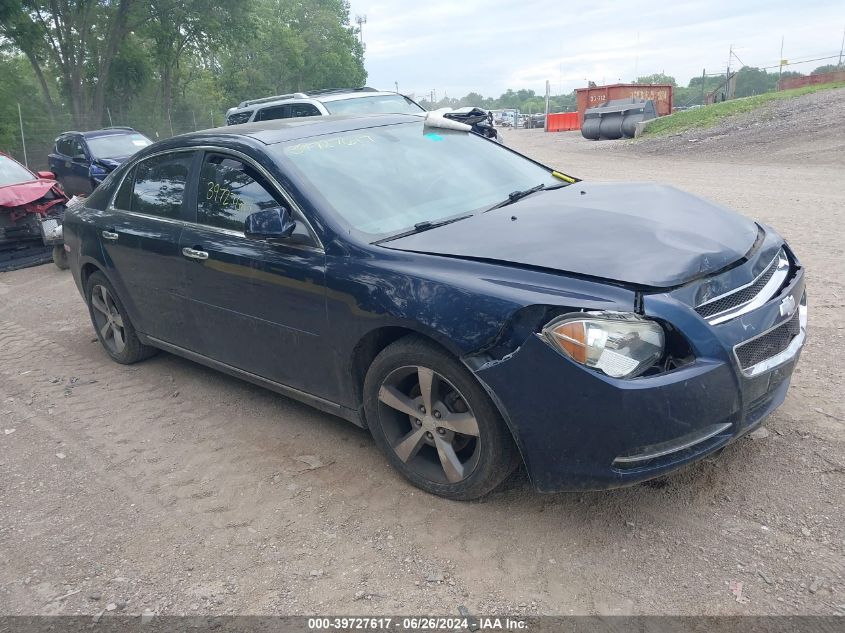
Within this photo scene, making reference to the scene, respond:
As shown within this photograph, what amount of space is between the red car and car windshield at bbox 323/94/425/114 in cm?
448

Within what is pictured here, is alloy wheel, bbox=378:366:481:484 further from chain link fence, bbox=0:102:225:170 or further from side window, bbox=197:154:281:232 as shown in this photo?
chain link fence, bbox=0:102:225:170

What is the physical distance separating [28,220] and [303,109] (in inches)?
184

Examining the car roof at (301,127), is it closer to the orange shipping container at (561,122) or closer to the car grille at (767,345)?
the car grille at (767,345)

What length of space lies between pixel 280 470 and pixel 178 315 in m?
1.45

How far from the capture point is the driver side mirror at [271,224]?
3.67m

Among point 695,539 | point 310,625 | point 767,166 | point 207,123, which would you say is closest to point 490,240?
point 695,539

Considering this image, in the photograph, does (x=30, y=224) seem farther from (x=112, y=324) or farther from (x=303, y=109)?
(x=112, y=324)

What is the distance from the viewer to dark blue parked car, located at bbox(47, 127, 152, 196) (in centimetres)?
1469

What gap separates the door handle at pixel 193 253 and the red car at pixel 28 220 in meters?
6.44

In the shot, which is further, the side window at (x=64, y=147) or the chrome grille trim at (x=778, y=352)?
the side window at (x=64, y=147)

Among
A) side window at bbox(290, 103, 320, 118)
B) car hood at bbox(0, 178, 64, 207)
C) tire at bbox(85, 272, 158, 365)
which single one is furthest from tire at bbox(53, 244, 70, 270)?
tire at bbox(85, 272, 158, 365)

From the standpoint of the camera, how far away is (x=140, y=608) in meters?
2.96

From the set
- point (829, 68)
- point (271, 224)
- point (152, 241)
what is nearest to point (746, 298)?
point (271, 224)

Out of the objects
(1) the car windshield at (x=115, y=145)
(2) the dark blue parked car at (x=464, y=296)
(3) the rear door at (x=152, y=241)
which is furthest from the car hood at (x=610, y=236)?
(1) the car windshield at (x=115, y=145)
